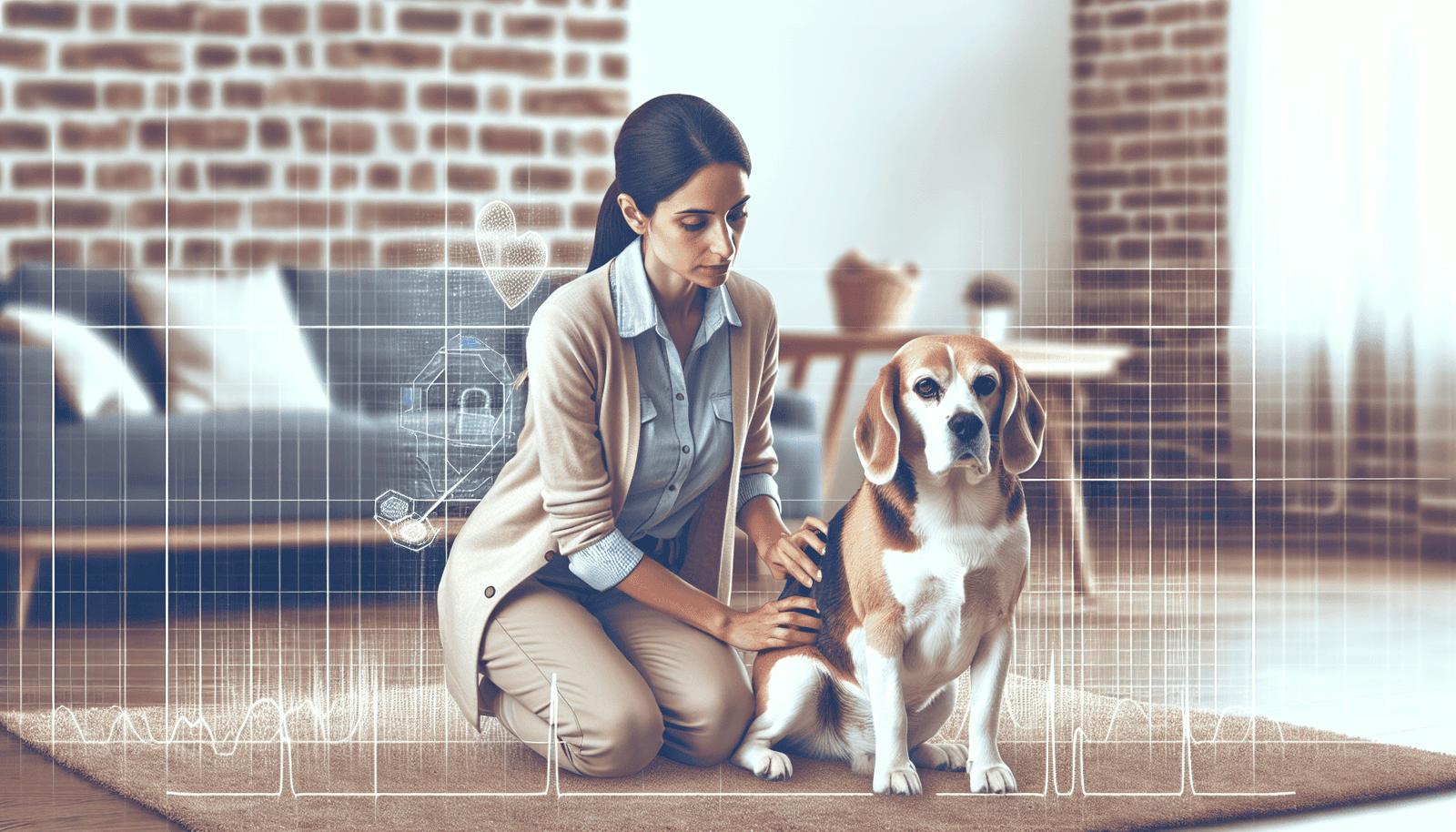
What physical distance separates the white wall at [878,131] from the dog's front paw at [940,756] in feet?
2.33

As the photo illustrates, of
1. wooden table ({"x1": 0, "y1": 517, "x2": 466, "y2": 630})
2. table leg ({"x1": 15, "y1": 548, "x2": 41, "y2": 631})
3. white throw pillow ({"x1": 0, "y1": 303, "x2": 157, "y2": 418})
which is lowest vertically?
table leg ({"x1": 15, "y1": 548, "x2": 41, "y2": 631})

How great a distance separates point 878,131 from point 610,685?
1018mm

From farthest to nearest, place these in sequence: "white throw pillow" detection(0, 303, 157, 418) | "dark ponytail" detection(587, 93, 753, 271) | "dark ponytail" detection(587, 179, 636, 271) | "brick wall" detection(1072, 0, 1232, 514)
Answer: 1. "white throw pillow" detection(0, 303, 157, 418)
2. "brick wall" detection(1072, 0, 1232, 514)
3. "dark ponytail" detection(587, 179, 636, 271)
4. "dark ponytail" detection(587, 93, 753, 271)

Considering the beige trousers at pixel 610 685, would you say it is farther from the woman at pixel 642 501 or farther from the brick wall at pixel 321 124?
the brick wall at pixel 321 124

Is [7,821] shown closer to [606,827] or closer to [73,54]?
[606,827]

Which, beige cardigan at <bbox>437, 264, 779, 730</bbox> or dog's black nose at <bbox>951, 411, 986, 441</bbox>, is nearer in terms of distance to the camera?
dog's black nose at <bbox>951, 411, 986, 441</bbox>

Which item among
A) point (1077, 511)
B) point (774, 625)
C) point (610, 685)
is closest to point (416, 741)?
point (610, 685)

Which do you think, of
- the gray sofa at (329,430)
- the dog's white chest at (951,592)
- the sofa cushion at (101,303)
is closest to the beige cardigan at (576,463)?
the gray sofa at (329,430)

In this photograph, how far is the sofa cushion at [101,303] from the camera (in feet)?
7.36

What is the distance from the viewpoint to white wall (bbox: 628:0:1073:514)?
1935 mm

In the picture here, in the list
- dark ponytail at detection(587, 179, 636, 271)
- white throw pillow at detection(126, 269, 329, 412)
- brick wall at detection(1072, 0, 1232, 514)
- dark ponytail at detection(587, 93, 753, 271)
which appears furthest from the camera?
white throw pillow at detection(126, 269, 329, 412)

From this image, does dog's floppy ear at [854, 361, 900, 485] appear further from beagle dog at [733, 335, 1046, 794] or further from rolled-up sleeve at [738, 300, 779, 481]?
rolled-up sleeve at [738, 300, 779, 481]
